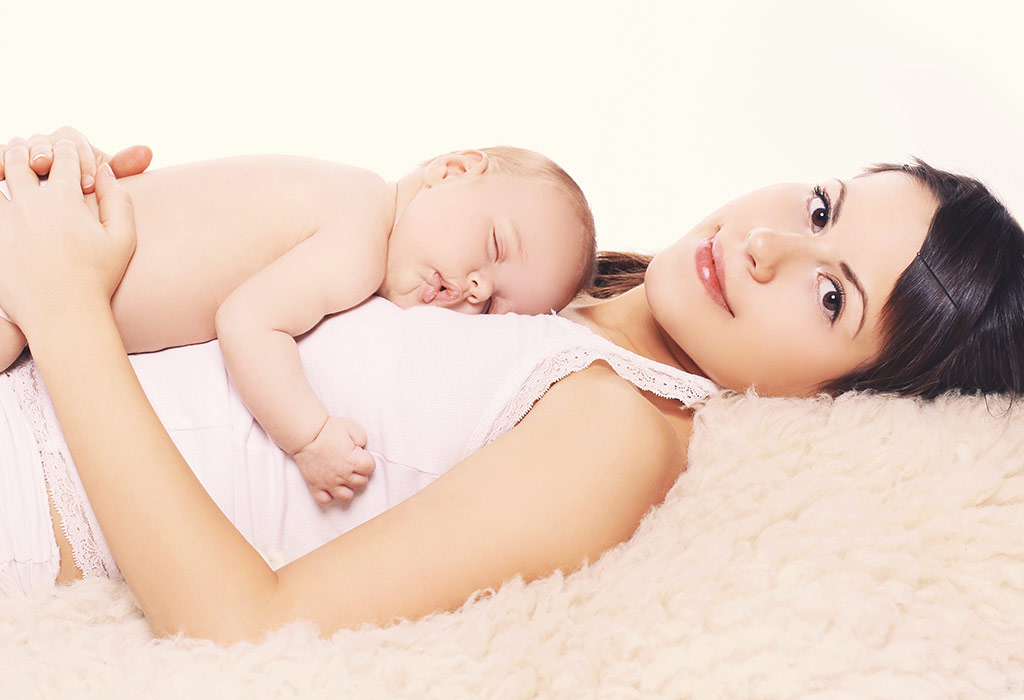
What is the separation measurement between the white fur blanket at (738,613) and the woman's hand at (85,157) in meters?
0.74

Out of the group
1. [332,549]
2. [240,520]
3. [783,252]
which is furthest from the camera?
[783,252]

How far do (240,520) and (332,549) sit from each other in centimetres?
30

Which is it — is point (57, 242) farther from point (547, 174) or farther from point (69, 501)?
point (547, 174)

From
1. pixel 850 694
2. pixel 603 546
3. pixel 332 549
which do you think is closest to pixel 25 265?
pixel 332 549

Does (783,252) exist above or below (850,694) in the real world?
above

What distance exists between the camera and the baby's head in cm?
192

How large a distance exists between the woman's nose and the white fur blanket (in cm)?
30

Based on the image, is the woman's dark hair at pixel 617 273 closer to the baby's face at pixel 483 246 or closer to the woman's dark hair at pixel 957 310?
the baby's face at pixel 483 246

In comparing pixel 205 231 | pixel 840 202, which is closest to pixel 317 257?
pixel 205 231

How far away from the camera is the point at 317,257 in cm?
173

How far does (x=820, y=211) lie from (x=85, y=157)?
1.40 meters

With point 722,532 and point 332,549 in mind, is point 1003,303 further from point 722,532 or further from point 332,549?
point 332,549

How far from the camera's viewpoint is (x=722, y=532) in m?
1.55

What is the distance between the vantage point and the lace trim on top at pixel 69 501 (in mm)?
1593
